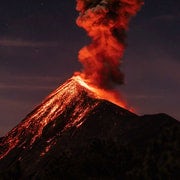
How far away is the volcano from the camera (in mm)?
145250

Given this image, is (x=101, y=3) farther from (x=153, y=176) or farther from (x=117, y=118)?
(x=153, y=176)

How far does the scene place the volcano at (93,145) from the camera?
477 ft

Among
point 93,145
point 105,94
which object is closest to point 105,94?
point 105,94

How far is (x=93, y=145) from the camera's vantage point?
498 feet

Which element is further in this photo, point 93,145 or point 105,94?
point 105,94

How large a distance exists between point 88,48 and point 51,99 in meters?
26.5

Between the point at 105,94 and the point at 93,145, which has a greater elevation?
the point at 105,94

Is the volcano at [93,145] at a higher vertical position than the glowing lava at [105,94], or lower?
lower

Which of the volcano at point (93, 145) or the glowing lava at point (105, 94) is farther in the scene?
the glowing lava at point (105, 94)

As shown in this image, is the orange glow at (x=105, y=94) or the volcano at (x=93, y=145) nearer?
the volcano at (x=93, y=145)

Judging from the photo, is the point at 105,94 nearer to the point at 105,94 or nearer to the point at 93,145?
the point at 105,94

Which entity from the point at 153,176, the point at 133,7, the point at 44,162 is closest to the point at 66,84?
the point at 133,7

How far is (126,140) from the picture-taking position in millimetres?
149375

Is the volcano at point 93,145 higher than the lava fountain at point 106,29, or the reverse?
the lava fountain at point 106,29
